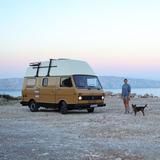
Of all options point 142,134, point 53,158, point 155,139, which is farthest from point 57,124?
point 53,158

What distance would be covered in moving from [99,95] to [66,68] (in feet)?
7.84

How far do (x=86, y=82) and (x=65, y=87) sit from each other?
121 centimetres

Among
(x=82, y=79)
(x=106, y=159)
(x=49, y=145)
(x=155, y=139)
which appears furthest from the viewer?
(x=82, y=79)

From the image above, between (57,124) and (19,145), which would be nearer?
(19,145)

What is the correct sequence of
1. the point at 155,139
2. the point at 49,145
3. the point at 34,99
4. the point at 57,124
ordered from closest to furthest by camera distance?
the point at 49,145 → the point at 155,139 → the point at 57,124 → the point at 34,99

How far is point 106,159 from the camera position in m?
11.0

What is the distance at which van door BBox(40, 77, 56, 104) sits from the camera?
26609 mm

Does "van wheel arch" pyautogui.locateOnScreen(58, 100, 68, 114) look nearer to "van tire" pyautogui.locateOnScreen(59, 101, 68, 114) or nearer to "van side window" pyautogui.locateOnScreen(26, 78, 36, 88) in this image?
"van tire" pyautogui.locateOnScreen(59, 101, 68, 114)

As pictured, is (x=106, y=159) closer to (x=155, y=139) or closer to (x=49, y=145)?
(x=49, y=145)

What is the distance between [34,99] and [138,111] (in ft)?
23.9

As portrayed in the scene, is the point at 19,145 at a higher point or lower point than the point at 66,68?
lower

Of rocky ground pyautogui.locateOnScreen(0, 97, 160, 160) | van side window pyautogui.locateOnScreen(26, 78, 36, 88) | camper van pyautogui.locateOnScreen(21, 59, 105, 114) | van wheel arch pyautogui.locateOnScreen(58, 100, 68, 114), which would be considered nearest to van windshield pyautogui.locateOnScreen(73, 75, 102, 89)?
camper van pyautogui.locateOnScreen(21, 59, 105, 114)

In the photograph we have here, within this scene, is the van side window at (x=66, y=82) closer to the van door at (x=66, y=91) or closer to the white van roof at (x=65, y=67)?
the van door at (x=66, y=91)

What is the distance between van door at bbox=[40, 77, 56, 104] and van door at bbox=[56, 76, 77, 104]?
478 millimetres
